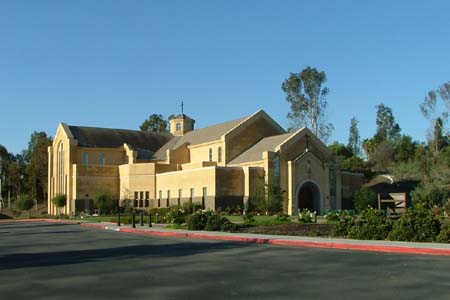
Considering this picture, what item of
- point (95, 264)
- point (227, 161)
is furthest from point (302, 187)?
point (95, 264)

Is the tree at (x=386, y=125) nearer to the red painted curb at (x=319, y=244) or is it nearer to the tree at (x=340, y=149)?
the tree at (x=340, y=149)

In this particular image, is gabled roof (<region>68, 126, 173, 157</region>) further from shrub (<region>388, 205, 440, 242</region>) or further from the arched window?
shrub (<region>388, 205, 440, 242</region>)

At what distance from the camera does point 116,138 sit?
7331 centimetres

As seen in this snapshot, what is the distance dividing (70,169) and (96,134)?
258 inches

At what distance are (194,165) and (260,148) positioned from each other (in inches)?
308

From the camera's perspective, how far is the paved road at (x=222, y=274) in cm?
1011

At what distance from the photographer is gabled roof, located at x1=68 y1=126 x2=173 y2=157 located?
234 ft

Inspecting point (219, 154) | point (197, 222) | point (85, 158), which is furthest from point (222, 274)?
point (85, 158)

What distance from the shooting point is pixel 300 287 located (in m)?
10.6

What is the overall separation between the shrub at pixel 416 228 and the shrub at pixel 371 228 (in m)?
0.47

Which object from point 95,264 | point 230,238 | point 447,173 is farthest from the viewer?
point 447,173

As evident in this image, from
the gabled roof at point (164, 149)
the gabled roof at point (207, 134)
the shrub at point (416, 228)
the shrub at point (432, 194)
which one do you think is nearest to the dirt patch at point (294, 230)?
the shrub at point (416, 228)

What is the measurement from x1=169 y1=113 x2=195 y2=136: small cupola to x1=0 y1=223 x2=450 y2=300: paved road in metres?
61.3

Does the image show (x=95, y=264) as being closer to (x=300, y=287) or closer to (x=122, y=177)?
(x=300, y=287)
